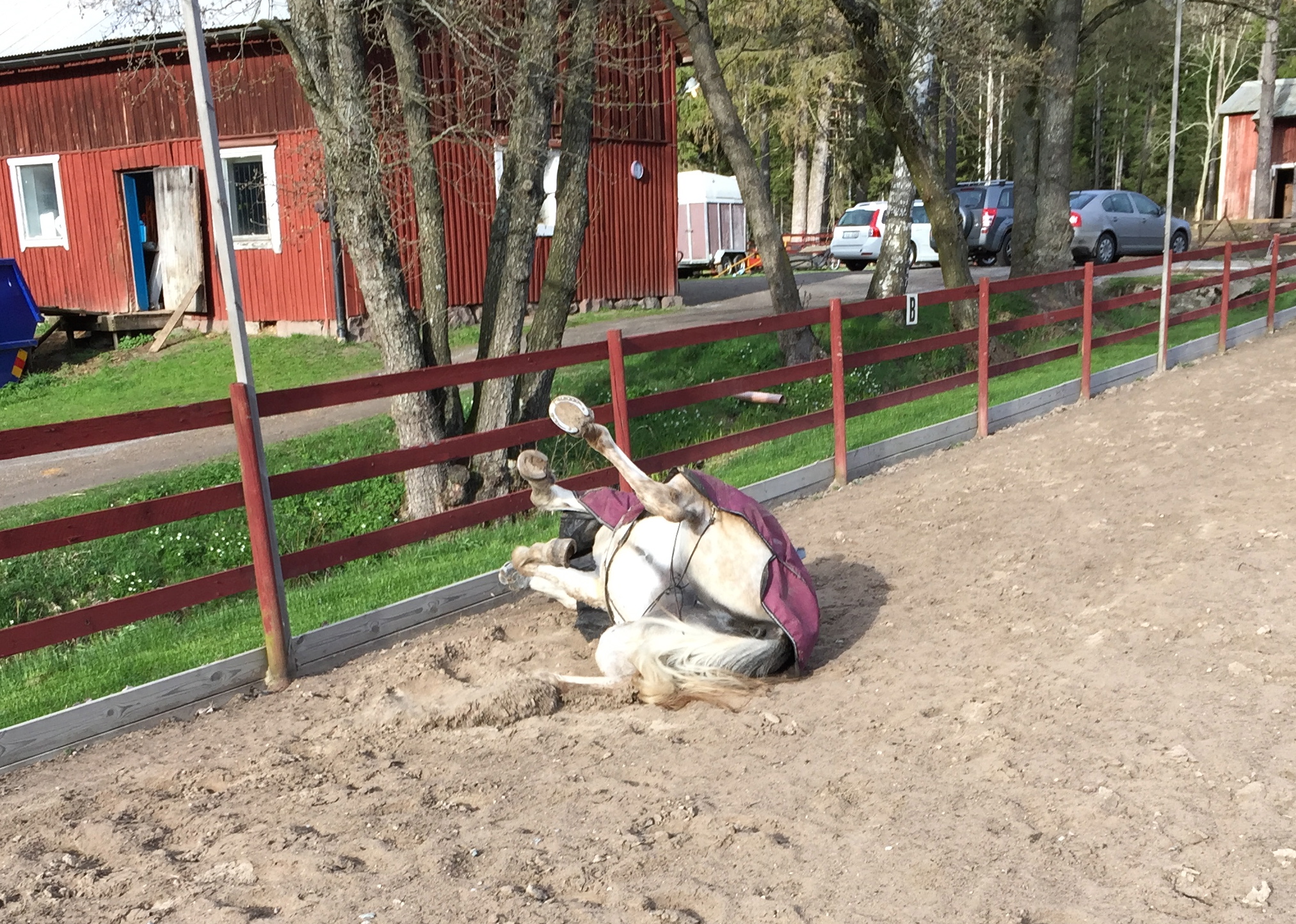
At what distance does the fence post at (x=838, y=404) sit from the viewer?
8484 millimetres

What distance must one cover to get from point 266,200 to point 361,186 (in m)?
9.70

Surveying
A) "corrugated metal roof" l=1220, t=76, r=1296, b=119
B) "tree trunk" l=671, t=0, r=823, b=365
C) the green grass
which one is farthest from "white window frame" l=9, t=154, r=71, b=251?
"corrugated metal roof" l=1220, t=76, r=1296, b=119

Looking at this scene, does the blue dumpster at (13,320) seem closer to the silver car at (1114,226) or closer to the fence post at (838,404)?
the fence post at (838,404)

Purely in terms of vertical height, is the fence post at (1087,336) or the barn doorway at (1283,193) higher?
the barn doorway at (1283,193)

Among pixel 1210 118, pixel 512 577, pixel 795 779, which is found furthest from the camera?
pixel 1210 118

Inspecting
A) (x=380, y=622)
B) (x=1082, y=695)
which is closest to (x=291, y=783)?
(x=380, y=622)

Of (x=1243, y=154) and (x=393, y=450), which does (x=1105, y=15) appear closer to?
(x=393, y=450)

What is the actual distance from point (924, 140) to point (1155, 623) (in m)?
9.96

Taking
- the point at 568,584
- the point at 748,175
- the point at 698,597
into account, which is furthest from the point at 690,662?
the point at 748,175

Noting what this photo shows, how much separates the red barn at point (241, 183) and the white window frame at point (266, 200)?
29mm

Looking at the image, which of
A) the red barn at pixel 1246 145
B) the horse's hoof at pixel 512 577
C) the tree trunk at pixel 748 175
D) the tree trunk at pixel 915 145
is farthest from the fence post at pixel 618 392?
the red barn at pixel 1246 145

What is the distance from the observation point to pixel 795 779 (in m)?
3.87

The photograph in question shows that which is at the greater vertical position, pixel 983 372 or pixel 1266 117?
pixel 1266 117

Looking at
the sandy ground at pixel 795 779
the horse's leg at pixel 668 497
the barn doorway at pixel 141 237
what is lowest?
the sandy ground at pixel 795 779
